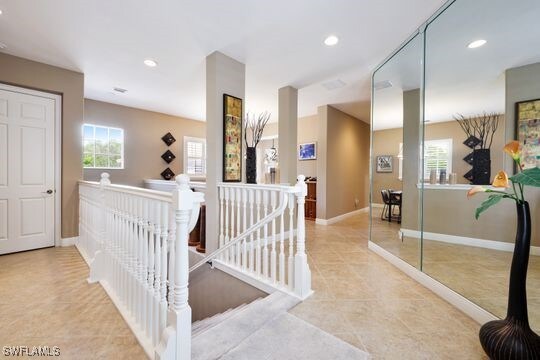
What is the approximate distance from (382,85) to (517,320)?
3092 millimetres

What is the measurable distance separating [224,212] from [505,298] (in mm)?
2804

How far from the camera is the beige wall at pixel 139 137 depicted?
4.92 metres

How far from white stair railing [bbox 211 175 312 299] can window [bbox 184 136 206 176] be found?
387 centimetres

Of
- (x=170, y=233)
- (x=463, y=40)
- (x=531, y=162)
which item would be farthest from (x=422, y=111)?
(x=170, y=233)

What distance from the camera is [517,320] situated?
4.30 ft

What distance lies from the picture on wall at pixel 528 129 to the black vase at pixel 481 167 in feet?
1.31

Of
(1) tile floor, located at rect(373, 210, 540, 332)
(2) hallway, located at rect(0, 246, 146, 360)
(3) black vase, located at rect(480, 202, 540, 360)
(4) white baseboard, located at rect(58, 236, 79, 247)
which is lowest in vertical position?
(2) hallway, located at rect(0, 246, 146, 360)

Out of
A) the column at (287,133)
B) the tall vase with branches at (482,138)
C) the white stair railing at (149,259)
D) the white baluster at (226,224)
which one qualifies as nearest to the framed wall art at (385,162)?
the tall vase with branches at (482,138)

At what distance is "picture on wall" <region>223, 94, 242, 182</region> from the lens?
2979mm

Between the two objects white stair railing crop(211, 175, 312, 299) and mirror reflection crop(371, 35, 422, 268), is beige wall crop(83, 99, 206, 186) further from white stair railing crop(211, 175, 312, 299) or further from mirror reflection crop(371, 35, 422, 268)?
mirror reflection crop(371, 35, 422, 268)

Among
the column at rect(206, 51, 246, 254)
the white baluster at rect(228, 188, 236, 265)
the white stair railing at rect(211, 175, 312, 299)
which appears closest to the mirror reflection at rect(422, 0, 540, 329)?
the white stair railing at rect(211, 175, 312, 299)

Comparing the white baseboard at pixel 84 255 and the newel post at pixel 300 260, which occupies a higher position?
the newel post at pixel 300 260

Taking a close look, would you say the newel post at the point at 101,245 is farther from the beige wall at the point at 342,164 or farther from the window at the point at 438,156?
the beige wall at the point at 342,164

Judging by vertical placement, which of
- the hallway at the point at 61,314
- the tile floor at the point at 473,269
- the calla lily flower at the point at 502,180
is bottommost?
the hallway at the point at 61,314
